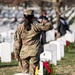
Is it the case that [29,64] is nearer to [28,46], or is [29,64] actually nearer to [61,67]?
[28,46]

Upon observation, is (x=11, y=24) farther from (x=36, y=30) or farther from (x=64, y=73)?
(x=36, y=30)

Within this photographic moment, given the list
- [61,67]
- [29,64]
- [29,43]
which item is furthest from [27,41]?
[61,67]

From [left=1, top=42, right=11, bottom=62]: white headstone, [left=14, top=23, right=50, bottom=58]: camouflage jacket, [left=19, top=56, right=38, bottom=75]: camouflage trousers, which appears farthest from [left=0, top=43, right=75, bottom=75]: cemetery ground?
[left=14, top=23, right=50, bottom=58]: camouflage jacket

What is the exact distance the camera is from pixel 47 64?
10016 millimetres

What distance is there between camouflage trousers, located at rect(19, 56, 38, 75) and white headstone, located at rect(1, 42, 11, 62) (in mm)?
6743

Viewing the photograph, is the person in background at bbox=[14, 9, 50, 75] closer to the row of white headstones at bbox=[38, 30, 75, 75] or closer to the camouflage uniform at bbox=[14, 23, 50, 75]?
the camouflage uniform at bbox=[14, 23, 50, 75]

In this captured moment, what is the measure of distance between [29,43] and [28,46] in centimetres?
7

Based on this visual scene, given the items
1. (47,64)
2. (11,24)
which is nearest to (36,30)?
(47,64)

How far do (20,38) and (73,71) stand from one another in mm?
5083

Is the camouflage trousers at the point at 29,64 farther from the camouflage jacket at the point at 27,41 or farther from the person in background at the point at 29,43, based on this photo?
the camouflage jacket at the point at 27,41

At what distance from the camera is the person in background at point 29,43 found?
28.5 feet

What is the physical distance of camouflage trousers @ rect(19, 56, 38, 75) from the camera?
8.95 metres

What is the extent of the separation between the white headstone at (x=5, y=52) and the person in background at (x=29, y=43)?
22.2 ft

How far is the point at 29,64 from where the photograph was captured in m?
9.05
